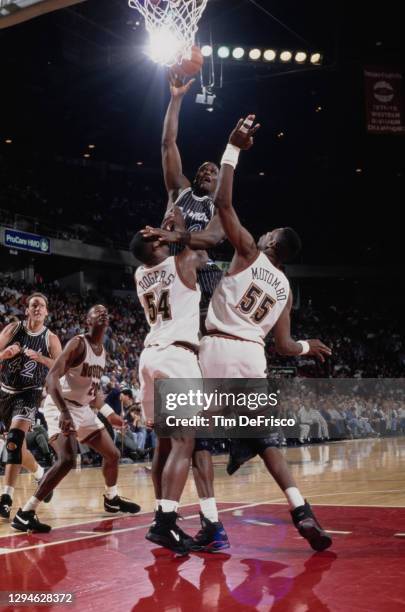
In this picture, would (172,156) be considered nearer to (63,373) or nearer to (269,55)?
(63,373)

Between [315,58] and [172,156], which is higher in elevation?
[315,58]

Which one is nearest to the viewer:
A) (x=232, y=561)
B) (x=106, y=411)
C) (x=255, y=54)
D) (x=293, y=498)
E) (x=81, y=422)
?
(x=232, y=561)

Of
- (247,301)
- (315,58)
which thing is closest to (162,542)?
(247,301)

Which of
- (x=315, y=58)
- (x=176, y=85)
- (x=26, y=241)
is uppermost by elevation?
(x=315, y=58)

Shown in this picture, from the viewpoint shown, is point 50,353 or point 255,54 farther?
point 255,54

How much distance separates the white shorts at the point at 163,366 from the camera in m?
4.34

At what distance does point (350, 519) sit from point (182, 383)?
2123 mm

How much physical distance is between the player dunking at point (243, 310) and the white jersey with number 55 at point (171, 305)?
0.51 ft

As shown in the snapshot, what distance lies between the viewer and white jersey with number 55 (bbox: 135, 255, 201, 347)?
14.5 ft

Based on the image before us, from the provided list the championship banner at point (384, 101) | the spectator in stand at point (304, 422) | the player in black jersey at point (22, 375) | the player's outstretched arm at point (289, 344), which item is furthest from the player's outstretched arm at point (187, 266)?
the spectator in stand at point (304, 422)

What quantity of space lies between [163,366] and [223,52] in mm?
12193

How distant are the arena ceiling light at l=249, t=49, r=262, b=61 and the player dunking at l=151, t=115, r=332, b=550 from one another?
11710 mm

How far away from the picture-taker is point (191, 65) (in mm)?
5383

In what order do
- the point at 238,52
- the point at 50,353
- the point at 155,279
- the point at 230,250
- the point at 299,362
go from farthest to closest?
1. the point at 230,250
2. the point at 299,362
3. the point at 238,52
4. the point at 50,353
5. the point at 155,279
